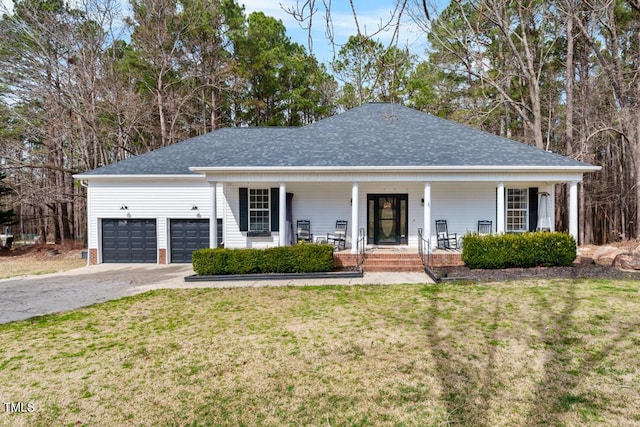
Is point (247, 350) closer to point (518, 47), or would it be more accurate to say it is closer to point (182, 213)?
point (182, 213)

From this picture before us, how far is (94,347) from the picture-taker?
529 cm

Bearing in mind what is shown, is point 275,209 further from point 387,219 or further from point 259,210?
point 387,219

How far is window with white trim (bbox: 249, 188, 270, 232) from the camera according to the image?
13148mm

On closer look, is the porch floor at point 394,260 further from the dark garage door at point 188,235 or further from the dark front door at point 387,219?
the dark garage door at point 188,235

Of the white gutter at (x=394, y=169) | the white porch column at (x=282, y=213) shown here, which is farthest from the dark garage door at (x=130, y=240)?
the white porch column at (x=282, y=213)

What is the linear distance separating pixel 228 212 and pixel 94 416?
33.2 feet

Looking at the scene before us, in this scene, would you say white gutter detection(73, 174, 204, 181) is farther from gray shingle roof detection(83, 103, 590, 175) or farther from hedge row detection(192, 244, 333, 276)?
hedge row detection(192, 244, 333, 276)

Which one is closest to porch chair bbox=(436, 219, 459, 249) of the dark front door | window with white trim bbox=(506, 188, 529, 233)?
the dark front door

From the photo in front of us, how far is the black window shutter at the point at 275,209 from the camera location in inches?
504

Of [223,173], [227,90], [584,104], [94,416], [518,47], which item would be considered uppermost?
[518,47]

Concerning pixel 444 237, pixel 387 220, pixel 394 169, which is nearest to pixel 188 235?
pixel 387 220

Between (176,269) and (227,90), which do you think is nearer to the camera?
(176,269)

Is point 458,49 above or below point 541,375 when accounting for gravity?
above

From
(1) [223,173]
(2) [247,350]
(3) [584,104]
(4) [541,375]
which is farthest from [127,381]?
(3) [584,104]
